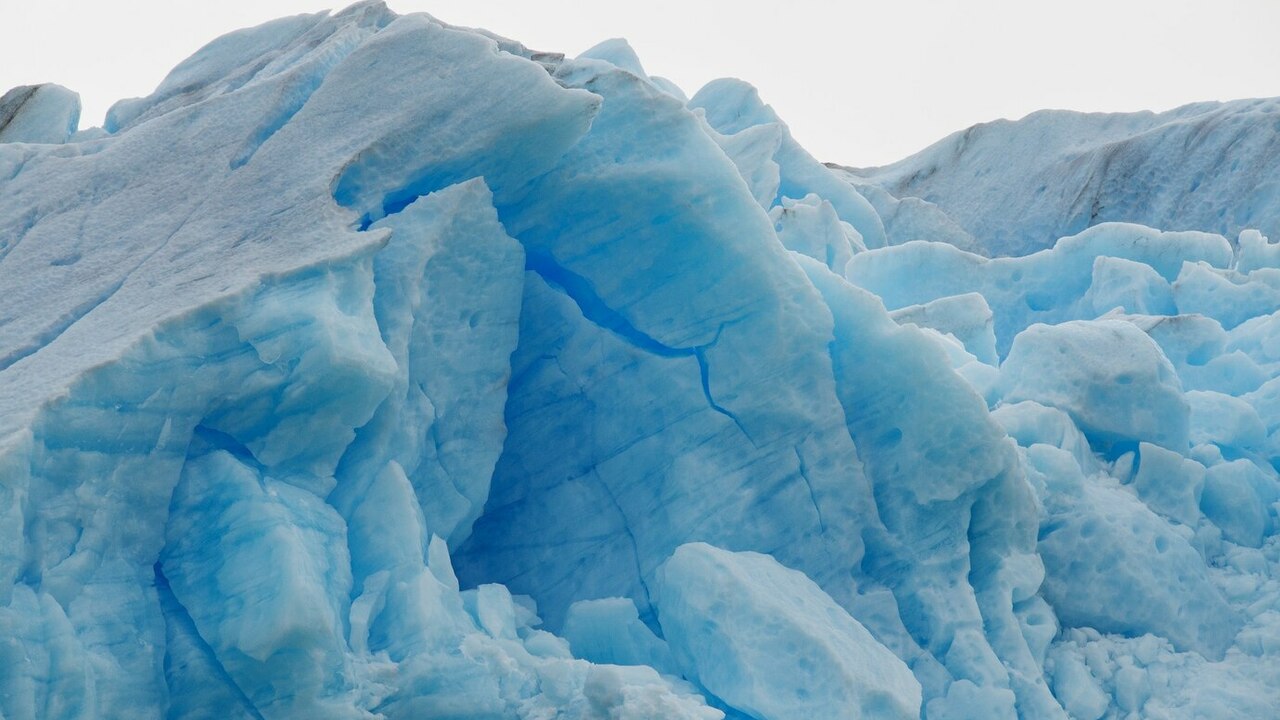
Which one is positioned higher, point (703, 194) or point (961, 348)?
point (703, 194)

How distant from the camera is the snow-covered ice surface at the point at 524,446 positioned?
3307mm

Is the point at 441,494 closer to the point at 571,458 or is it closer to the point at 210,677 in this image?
the point at 571,458

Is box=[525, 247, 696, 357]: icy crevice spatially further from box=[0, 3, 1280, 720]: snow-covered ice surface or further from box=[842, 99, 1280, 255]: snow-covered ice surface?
box=[842, 99, 1280, 255]: snow-covered ice surface

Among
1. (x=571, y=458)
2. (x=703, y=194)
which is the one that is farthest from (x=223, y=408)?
(x=703, y=194)

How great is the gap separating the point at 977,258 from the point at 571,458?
5.21 m

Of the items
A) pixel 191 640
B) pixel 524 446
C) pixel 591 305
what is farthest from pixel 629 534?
pixel 191 640

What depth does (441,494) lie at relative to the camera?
Result: 4215mm

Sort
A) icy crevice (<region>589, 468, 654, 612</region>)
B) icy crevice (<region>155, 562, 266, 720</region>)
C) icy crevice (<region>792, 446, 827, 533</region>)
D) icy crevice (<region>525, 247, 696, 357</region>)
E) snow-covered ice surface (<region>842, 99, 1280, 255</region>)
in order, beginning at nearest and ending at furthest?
icy crevice (<region>155, 562, 266, 720</region>)
icy crevice (<region>589, 468, 654, 612</region>)
icy crevice (<region>792, 446, 827, 533</region>)
icy crevice (<region>525, 247, 696, 357</region>)
snow-covered ice surface (<region>842, 99, 1280, 255</region>)

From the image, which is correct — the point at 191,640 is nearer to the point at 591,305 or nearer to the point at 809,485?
the point at 591,305

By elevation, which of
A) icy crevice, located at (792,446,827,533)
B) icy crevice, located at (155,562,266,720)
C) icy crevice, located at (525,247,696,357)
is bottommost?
icy crevice, located at (792,446,827,533)

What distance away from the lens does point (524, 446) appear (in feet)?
16.0

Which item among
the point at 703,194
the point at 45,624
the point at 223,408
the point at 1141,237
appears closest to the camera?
the point at 45,624

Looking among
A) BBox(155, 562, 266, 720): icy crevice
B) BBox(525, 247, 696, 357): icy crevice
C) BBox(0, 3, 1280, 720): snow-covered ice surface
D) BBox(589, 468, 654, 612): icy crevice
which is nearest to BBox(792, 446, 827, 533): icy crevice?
BBox(0, 3, 1280, 720): snow-covered ice surface

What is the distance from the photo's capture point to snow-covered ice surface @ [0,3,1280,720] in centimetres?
331
